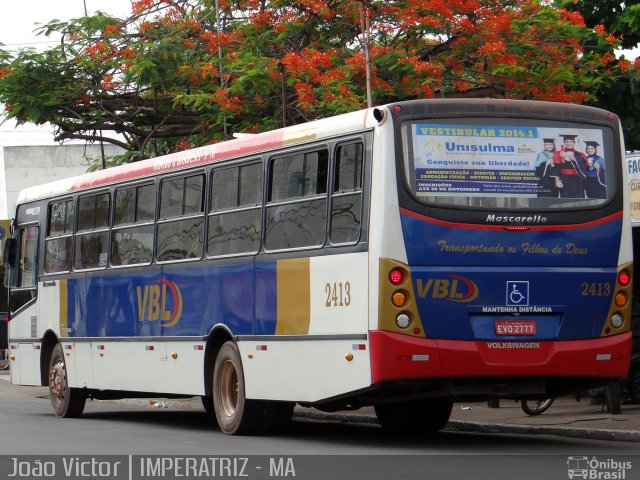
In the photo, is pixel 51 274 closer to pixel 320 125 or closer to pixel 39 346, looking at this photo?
pixel 39 346

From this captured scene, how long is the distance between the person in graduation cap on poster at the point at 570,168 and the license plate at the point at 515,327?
123 cm

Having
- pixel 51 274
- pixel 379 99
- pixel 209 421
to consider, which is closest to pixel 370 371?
pixel 209 421

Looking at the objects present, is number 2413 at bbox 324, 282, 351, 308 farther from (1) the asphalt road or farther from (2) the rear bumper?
(1) the asphalt road

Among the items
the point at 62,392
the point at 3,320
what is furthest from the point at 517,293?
the point at 3,320

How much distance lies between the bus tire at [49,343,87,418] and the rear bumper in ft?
25.0

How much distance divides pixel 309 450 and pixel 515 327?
221cm

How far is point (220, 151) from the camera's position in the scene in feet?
51.3

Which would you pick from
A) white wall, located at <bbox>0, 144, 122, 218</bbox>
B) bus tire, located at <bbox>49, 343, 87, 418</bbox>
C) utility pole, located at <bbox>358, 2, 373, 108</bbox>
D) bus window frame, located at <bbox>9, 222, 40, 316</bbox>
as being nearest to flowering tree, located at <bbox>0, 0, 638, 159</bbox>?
utility pole, located at <bbox>358, 2, 373, 108</bbox>

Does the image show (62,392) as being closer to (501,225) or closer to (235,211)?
(235,211)

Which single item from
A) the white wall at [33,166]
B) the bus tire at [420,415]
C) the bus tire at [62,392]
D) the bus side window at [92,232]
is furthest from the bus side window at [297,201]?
the white wall at [33,166]

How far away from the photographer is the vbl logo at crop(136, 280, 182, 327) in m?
16.3

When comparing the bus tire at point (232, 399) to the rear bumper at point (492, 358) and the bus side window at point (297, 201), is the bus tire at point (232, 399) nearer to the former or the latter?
the bus side window at point (297, 201)

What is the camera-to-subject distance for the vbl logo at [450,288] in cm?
1264

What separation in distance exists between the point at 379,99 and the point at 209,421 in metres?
6.12
